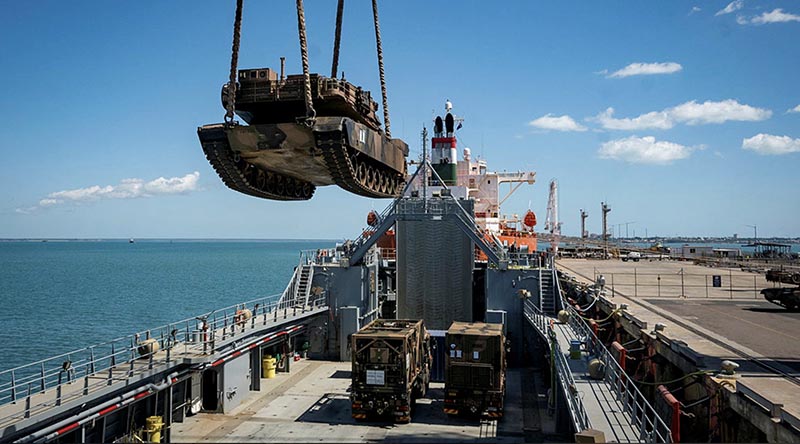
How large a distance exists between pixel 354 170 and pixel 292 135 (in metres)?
1.58

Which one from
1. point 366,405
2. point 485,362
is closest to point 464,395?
point 485,362

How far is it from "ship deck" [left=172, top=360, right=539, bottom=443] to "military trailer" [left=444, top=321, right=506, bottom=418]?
1.37ft

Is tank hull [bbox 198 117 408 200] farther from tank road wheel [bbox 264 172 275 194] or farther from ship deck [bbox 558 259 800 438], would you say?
ship deck [bbox 558 259 800 438]

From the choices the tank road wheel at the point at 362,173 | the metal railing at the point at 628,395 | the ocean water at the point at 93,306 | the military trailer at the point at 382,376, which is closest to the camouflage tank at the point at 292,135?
the tank road wheel at the point at 362,173

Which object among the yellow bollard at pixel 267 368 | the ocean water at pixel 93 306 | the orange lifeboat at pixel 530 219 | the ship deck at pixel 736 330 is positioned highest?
the orange lifeboat at pixel 530 219

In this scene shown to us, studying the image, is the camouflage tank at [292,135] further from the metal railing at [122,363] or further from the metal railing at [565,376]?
the metal railing at [565,376]

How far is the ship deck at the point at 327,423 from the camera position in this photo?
46.5ft

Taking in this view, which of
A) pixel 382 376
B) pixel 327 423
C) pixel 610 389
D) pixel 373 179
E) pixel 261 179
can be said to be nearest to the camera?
pixel 610 389

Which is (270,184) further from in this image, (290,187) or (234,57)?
(234,57)

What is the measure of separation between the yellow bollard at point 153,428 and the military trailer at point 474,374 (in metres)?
7.50

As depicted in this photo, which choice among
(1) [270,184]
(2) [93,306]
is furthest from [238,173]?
(2) [93,306]

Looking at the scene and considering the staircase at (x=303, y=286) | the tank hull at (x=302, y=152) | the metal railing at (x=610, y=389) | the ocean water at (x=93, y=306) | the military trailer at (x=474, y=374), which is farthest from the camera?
the ocean water at (x=93, y=306)

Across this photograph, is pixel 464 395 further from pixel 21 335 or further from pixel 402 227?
pixel 21 335

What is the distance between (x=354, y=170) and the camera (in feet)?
37.5
